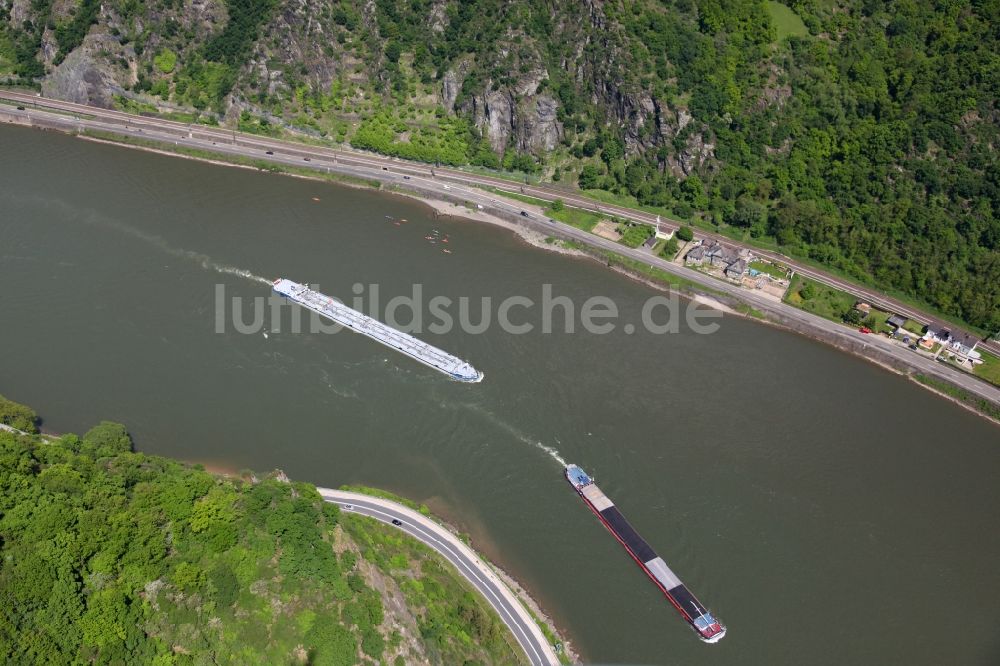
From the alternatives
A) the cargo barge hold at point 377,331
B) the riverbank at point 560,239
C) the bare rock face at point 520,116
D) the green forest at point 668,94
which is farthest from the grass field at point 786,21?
the cargo barge hold at point 377,331

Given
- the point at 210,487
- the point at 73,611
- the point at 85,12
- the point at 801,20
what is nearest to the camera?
the point at 73,611

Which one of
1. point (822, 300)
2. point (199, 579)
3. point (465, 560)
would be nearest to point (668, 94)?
point (822, 300)

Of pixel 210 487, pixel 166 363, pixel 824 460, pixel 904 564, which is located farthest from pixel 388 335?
pixel 904 564

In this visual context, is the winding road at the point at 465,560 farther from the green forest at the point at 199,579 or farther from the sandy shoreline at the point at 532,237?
the sandy shoreline at the point at 532,237

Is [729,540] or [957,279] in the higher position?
[957,279]

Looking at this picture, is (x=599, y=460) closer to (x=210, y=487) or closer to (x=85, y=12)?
(x=210, y=487)

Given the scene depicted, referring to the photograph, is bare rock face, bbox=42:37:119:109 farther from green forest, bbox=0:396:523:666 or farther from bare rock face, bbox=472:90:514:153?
green forest, bbox=0:396:523:666
